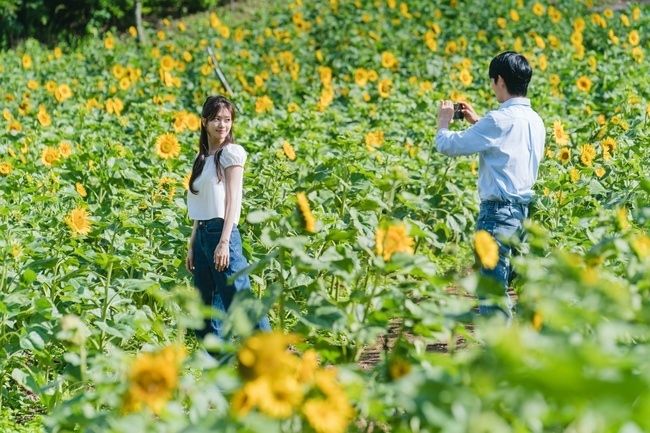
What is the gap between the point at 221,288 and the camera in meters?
3.75

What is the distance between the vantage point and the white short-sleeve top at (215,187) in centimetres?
371

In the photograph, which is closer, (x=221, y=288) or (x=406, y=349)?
(x=406, y=349)

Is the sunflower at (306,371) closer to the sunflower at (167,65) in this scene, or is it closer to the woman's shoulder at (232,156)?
the woman's shoulder at (232,156)

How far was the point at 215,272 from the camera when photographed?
148 inches

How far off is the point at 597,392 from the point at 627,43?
856 cm

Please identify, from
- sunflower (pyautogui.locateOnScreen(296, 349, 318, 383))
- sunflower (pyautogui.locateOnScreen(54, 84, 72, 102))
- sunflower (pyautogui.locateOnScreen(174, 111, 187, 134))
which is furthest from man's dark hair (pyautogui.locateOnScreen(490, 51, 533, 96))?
sunflower (pyautogui.locateOnScreen(54, 84, 72, 102))

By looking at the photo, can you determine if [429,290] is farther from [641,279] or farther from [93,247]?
[93,247]

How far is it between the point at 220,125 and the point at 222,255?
576mm

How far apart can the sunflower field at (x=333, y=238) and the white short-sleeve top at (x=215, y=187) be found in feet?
0.97

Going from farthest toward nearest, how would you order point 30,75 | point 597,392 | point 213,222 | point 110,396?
point 30,75, point 213,222, point 110,396, point 597,392

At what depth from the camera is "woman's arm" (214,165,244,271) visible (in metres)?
3.65

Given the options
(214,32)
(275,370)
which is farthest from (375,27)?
(275,370)

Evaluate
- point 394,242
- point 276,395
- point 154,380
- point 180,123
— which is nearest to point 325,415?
point 276,395

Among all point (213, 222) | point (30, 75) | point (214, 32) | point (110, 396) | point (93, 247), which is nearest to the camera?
point (110, 396)
